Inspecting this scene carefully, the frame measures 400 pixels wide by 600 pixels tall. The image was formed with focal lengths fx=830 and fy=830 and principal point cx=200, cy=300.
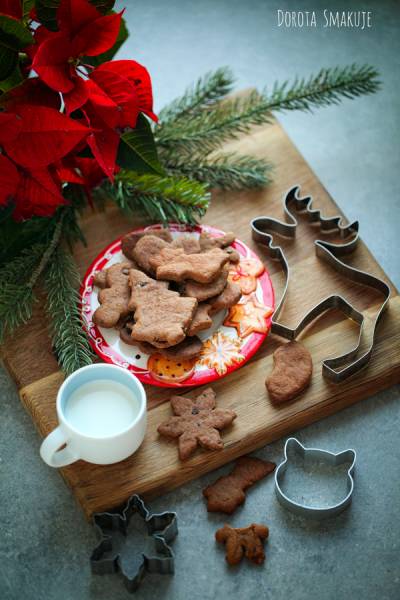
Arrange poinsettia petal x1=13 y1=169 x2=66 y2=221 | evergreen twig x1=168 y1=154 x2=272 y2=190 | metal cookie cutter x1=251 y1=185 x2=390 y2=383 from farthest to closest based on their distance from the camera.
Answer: evergreen twig x1=168 y1=154 x2=272 y2=190 < metal cookie cutter x1=251 y1=185 x2=390 y2=383 < poinsettia petal x1=13 y1=169 x2=66 y2=221

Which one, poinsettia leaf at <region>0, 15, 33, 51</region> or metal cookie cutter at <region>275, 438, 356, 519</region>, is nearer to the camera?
poinsettia leaf at <region>0, 15, 33, 51</region>

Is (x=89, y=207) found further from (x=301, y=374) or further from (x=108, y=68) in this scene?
(x=301, y=374)

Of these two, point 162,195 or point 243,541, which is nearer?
point 243,541

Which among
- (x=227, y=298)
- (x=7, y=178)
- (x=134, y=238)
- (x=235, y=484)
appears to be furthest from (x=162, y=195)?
(x=235, y=484)

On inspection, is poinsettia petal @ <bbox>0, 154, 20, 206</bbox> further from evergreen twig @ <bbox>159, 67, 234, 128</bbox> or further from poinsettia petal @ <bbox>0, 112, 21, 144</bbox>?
evergreen twig @ <bbox>159, 67, 234, 128</bbox>

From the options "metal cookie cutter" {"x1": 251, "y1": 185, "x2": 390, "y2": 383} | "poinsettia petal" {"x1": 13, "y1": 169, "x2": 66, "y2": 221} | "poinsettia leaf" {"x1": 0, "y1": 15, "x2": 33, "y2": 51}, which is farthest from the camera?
"metal cookie cutter" {"x1": 251, "y1": 185, "x2": 390, "y2": 383}

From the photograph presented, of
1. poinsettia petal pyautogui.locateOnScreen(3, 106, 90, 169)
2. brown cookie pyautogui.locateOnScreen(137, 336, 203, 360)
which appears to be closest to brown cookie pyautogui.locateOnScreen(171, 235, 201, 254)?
brown cookie pyautogui.locateOnScreen(137, 336, 203, 360)

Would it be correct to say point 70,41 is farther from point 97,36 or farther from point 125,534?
point 125,534
